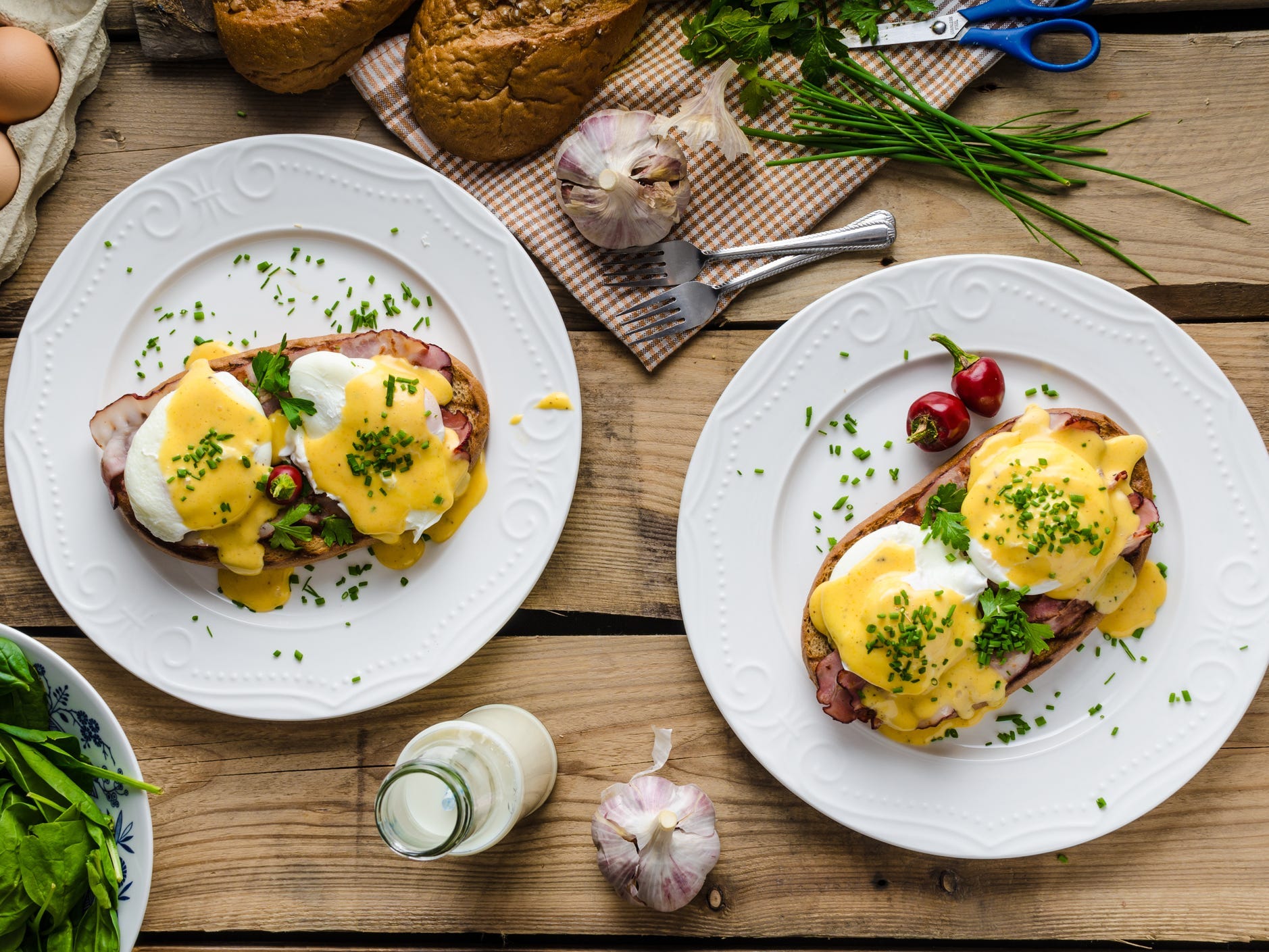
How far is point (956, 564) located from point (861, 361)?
2.40 ft

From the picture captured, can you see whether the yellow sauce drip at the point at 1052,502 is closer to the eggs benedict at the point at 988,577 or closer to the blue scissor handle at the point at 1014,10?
the eggs benedict at the point at 988,577

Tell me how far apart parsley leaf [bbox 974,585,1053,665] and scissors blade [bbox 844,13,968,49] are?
5.95 ft

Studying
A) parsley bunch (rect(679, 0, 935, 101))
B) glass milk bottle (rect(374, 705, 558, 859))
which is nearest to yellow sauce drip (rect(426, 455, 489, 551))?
glass milk bottle (rect(374, 705, 558, 859))

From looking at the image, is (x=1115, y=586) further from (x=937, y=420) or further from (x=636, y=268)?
(x=636, y=268)

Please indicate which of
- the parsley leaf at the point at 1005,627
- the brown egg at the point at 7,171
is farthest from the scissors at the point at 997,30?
the brown egg at the point at 7,171

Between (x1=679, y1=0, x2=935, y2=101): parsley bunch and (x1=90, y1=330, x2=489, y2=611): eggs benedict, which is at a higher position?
(x1=679, y1=0, x2=935, y2=101): parsley bunch

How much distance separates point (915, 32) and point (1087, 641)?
210 centimetres

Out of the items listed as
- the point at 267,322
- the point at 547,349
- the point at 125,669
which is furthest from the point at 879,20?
the point at 125,669

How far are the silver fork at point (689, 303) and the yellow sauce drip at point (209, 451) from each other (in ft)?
4.08

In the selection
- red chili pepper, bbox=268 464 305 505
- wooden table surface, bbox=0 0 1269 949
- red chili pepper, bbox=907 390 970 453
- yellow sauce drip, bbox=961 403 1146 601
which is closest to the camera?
yellow sauce drip, bbox=961 403 1146 601

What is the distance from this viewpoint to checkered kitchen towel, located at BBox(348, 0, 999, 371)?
2.98 metres

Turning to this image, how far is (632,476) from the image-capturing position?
3.04 metres

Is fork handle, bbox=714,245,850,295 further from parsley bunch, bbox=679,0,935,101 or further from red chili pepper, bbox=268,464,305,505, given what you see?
red chili pepper, bbox=268,464,305,505

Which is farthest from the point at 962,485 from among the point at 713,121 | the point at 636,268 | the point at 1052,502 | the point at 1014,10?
the point at 1014,10
